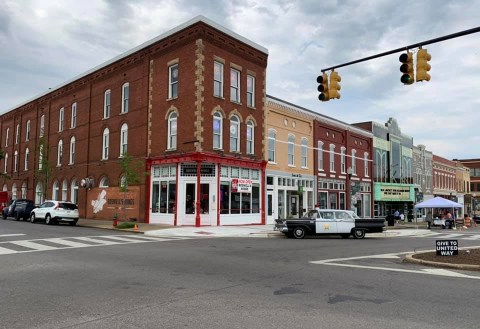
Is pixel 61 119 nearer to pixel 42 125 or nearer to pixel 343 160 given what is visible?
pixel 42 125

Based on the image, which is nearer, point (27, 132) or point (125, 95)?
point (125, 95)

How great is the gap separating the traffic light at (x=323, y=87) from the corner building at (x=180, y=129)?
494 inches

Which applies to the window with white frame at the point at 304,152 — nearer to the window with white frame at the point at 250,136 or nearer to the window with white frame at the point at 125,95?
the window with white frame at the point at 250,136

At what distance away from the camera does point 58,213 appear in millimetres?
27891

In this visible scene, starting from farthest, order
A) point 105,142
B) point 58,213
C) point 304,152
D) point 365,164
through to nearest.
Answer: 1. point 365,164
2. point 304,152
3. point 105,142
4. point 58,213

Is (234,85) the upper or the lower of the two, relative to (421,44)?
upper

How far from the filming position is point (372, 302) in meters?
7.20

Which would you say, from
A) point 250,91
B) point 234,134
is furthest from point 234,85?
point 234,134

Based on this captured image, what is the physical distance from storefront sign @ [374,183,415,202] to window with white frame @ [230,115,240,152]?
22.7 meters

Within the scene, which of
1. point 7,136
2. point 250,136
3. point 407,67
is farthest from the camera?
point 7,136

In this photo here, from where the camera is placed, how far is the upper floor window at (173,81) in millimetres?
27875

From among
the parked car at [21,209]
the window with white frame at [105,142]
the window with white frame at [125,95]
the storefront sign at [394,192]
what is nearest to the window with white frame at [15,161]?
the parked car at [21,209]

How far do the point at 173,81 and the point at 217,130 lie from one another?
4423mm

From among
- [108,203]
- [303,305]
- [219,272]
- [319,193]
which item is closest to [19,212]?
[108,203]
